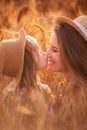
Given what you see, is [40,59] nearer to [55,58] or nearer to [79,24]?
[55,58]

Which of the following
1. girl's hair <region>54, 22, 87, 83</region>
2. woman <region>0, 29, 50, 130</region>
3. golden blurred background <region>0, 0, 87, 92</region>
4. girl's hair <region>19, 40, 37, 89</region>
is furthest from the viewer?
golden blurred background <region>0, 0, 87, 92</region>

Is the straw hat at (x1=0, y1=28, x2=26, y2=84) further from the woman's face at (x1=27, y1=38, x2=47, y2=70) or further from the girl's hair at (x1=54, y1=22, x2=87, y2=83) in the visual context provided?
the girl's hair at (x1=54, y1=22, x2=87, y2=83)

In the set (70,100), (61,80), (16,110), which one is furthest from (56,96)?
(61,80)

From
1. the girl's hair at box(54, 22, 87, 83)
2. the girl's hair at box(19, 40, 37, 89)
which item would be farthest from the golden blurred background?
the girl's hair at box(54, 22, 87, 83)

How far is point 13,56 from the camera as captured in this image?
1.88 meters

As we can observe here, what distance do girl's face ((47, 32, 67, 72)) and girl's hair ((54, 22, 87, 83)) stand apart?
0.10ft

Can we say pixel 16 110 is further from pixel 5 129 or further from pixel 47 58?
pixel 47 58

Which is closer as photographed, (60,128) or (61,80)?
(60,128)

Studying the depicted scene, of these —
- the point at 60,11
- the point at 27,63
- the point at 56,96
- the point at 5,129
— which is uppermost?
the point at 60,11

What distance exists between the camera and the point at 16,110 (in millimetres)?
1598

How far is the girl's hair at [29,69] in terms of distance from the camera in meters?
1.88

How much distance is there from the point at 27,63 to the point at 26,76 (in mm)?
54

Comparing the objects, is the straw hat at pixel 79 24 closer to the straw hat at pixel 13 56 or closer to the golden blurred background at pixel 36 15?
Result: the straw hat at pixel 13 56

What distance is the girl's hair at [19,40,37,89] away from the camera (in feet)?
6.17
